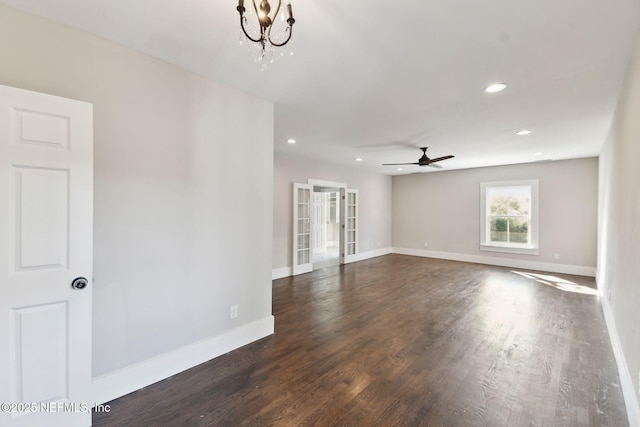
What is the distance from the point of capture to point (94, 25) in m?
→ 1.84

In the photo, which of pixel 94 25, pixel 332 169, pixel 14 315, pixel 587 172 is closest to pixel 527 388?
pixel 14 315

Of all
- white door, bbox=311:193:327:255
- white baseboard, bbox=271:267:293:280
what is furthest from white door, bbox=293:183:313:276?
white door, bbox=311:193:327:255

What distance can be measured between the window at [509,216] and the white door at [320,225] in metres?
4.55

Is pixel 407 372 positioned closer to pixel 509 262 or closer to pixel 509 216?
pixel 509 262

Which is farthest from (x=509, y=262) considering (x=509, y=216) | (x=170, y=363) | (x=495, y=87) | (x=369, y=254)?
(x=170, y=363)

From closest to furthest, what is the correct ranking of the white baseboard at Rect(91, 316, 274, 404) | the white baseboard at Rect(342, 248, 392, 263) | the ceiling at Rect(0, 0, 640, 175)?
1. the ceiling at Rect(0, 0, 640, 175)
2. the white baseboard at Rect(91, 316, 274, 404)
3. the white baseboard at Rect(342, 248, 392, 263)

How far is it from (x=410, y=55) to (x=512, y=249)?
6559 millimetres

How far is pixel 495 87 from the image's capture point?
264 centimetres

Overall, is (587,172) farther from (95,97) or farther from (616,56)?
(95,97)

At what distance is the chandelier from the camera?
1247 mm

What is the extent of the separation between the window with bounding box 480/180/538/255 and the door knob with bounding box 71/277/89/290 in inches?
314

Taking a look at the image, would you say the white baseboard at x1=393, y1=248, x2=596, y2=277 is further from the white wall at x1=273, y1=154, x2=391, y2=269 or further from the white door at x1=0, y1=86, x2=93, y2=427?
the white door at x1=0, y1=86, x2=93, y2=427

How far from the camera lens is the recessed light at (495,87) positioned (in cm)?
259

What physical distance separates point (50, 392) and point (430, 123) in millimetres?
4410
